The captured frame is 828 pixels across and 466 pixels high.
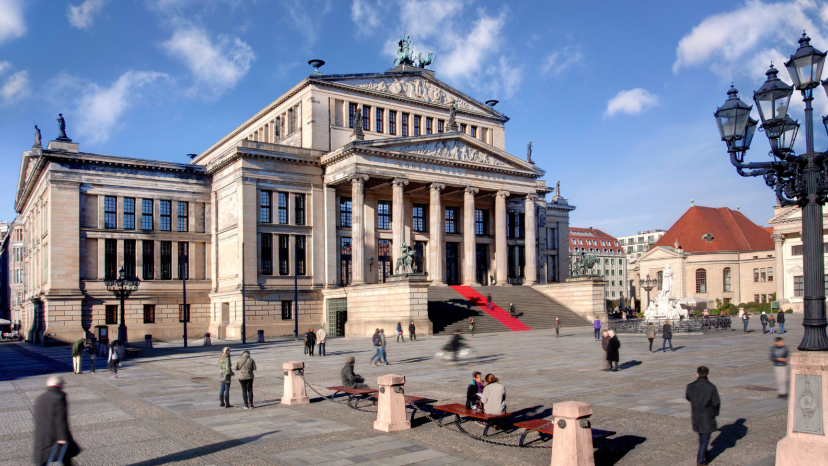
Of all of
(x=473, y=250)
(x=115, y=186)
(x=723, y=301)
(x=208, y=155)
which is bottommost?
(x=723, y=301)

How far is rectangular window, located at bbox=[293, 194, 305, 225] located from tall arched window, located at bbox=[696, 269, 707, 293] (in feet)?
215

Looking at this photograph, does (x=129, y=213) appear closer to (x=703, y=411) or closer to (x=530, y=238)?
(x=530, y=238)

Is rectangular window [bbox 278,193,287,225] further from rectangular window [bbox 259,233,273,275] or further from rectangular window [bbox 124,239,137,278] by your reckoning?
rectangular window [bbox 124,239,137,278]

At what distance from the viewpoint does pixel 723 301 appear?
90.8 m

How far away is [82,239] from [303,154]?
19193 millimetres

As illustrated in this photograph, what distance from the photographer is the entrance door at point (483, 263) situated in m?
64.8

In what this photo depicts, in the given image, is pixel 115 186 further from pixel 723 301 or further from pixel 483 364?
pixel 723 301

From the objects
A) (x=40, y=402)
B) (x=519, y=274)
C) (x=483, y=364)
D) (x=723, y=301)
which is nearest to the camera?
(x=40, y=402)

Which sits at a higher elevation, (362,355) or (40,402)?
(40,402)

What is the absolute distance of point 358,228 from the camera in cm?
5294

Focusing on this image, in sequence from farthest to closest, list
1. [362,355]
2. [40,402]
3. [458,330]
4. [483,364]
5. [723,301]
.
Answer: [723,301], [458,330], [362,355], [483,364], [40,402]

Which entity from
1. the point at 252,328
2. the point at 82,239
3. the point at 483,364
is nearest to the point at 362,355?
the point at 483,364

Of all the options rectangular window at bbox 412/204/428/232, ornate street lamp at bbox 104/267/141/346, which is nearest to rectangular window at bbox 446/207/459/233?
rectangular window at bbox 412/204/428/232

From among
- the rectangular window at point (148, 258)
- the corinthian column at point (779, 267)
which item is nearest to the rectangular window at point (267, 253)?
the rectangular window at point (148, 258)
